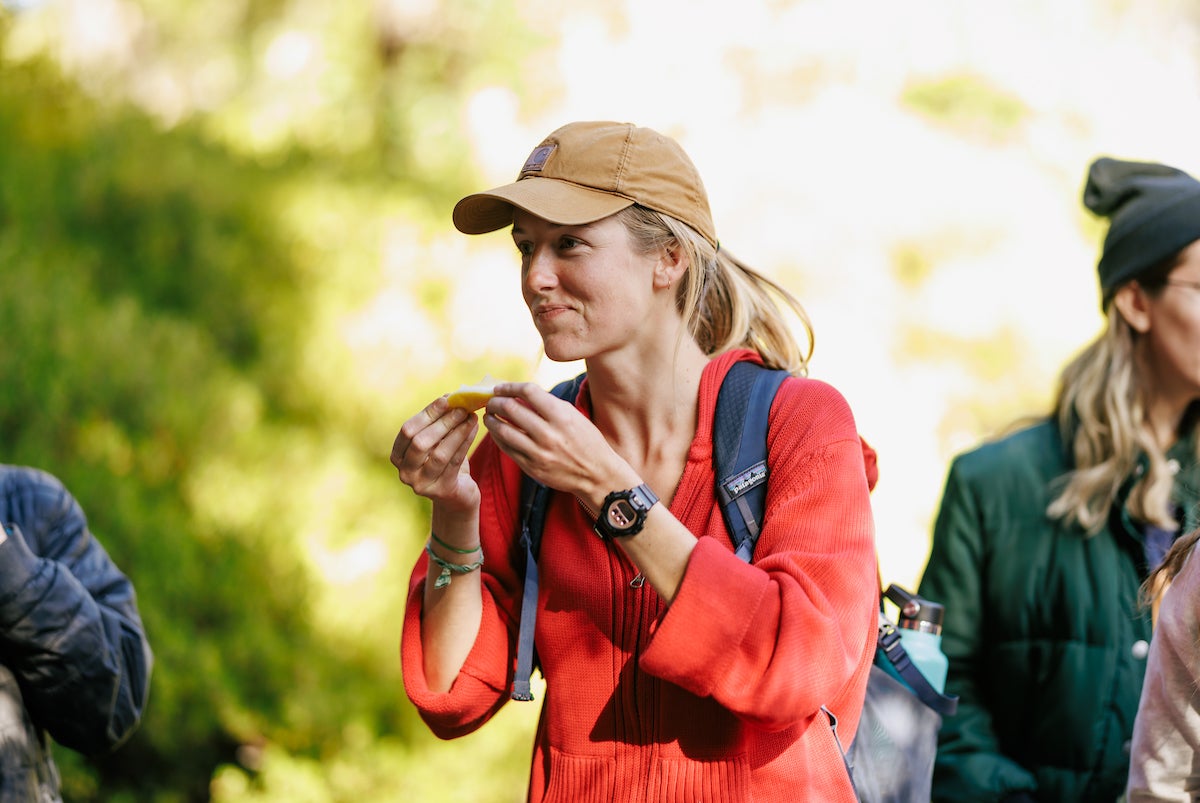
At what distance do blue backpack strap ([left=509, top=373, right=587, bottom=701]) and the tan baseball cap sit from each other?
470mm

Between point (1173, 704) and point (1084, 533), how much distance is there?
1165 mm

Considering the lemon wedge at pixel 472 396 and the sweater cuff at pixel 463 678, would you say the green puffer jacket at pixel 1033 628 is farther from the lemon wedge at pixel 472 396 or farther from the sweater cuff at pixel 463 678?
the lemon wedge at pixel 472 396

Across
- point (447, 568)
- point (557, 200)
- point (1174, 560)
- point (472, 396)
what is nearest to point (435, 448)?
point (472, 396)

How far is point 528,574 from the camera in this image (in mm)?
2281

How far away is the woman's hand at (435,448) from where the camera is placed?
213 cm

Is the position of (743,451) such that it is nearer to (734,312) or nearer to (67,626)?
(734,312)

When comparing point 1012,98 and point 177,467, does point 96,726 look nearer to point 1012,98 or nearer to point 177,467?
point 177,467

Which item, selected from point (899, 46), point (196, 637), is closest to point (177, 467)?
point (196, 637)

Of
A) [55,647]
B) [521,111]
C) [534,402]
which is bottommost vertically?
[55,647]

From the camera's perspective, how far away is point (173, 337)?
534cm

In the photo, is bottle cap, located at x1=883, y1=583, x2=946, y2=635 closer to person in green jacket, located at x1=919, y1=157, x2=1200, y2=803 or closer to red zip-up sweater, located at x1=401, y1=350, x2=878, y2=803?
red zip-up sweater, located at x1=401, y1=350, x2=878, y2=803

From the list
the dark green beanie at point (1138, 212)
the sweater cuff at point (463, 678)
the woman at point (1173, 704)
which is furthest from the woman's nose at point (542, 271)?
the dark green beanie at point (1138, 212)

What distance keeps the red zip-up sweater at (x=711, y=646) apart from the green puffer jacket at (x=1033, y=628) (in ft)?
3.62

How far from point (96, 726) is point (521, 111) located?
22.9ft
